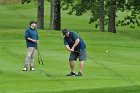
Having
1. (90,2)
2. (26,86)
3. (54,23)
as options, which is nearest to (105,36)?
(54,23)

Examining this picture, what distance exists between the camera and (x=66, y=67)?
2406cm

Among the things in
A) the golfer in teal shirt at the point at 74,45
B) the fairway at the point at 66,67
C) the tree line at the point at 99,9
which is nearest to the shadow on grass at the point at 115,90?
the fairway at the point at 66,67

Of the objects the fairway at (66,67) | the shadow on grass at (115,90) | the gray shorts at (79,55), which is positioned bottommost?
the fairway at (66,67)

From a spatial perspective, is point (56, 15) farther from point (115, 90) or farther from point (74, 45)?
point (115, 90)

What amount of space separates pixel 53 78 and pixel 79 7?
4034 centimetres

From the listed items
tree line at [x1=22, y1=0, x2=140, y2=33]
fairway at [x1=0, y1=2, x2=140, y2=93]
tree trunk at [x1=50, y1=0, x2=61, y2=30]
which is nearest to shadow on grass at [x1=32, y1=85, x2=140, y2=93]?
fairway at [x1=0, y1=2, x2=140, y2=93]

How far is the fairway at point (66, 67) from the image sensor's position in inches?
709

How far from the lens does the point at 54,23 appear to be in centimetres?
5019

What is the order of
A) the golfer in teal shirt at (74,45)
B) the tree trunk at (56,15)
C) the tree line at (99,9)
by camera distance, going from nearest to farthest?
1. the golfer in teal shirt at (74,45)
2. the tree trunk at (56,15)
3. the tree line at (99,9)

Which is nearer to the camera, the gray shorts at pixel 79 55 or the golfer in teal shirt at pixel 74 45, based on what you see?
the golfer in teal shirt at pixel 74 45

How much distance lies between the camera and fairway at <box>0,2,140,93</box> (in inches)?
709

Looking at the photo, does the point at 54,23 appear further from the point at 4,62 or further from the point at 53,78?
the point at 53,78

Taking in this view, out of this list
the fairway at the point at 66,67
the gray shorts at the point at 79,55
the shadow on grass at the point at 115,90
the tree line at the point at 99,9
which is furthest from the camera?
the tree line at the point at 99,9

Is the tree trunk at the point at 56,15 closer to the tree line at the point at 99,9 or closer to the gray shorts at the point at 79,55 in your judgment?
the tree line at the point at 99,9
